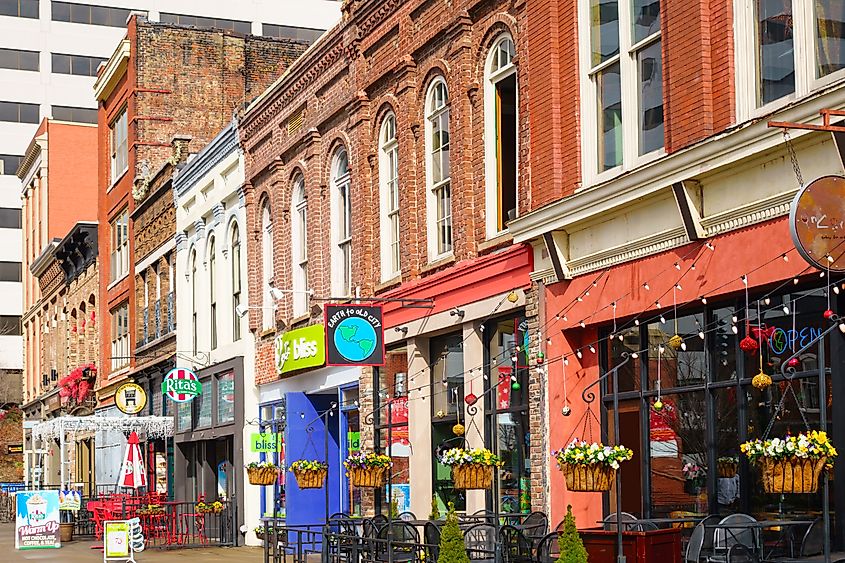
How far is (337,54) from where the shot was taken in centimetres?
2453

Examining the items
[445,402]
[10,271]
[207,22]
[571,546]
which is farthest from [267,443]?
[10,271]

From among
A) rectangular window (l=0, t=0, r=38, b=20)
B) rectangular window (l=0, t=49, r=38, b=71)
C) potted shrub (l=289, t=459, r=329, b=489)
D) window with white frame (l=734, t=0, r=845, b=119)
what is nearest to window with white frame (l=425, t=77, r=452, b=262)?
potted shrub (l=289, t=459, r=329, b=489)

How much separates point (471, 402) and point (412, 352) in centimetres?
360

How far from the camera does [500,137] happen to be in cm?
1908

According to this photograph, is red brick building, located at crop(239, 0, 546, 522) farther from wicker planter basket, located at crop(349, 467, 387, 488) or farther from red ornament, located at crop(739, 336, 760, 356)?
red ornament, located at crop(739, 336, 760, 356)

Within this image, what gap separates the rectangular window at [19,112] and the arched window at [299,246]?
6334 cm

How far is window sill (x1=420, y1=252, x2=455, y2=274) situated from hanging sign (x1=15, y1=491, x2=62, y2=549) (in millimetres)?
12815

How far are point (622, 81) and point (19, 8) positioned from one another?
75590 mm

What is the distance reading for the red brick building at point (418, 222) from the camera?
18.6 meters

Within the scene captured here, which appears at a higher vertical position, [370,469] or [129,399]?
[129,399]

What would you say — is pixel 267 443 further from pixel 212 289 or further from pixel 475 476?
pixel 475 476

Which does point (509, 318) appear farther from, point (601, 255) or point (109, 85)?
point (109, 85)

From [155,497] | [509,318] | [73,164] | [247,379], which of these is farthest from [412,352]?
[73,164]

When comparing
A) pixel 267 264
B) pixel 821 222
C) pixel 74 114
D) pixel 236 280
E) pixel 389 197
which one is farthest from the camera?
pixel 74 114
